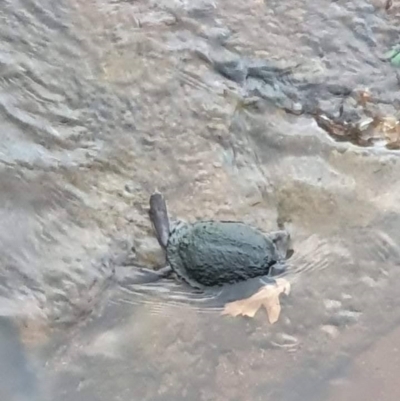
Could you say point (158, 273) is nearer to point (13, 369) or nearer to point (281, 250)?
point (281, 250)

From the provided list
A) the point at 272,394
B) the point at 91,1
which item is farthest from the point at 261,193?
the point at 91,1

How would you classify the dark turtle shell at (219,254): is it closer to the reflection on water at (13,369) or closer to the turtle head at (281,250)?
Result: the turtle head at (281,250)

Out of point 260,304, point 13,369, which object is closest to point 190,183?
point 260,304

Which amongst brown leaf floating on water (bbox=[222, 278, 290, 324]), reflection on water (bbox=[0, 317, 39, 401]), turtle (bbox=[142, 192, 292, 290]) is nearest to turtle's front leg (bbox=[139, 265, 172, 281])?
turtle (bbox=[142, 192, 292, 290])

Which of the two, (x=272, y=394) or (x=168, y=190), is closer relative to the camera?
(x=272, y=394)

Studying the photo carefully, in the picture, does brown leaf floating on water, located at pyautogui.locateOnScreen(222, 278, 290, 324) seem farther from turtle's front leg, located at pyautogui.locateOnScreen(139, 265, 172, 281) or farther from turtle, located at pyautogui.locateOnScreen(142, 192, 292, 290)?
turtle's front leg, located at pyautogui.locateOnScreen(139, 265, 172, 281)

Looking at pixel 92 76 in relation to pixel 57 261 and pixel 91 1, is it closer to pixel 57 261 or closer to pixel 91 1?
pixel 91 1

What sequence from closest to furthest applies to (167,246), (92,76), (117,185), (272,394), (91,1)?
(272,394)
(167,246)
(117,185)
(92,76)
(91,1)
